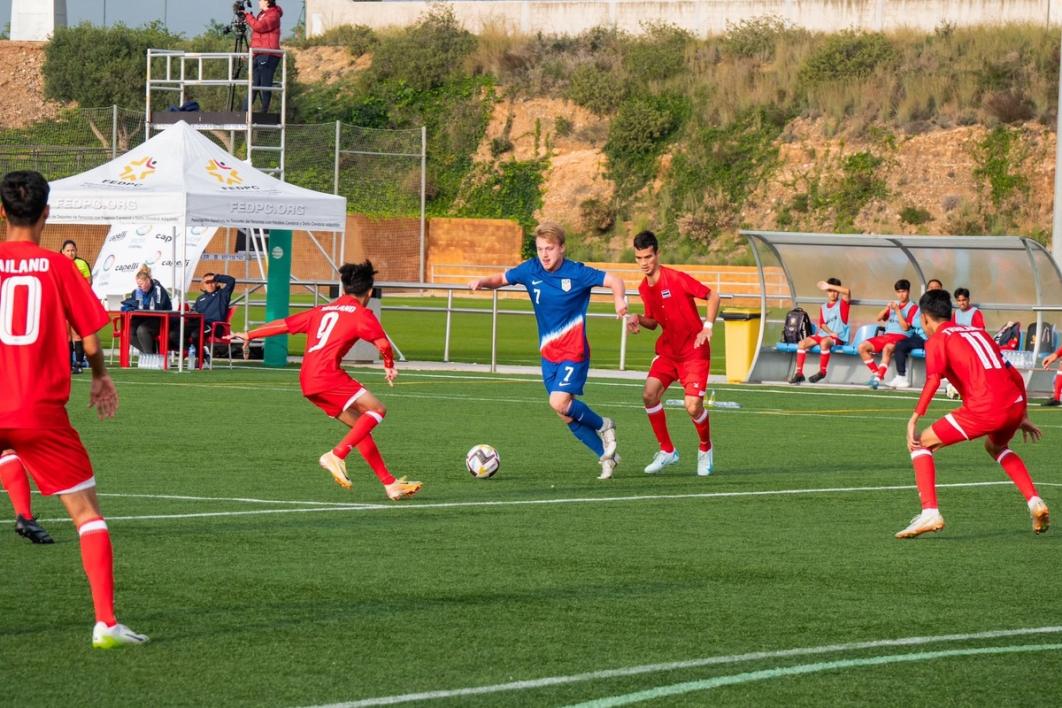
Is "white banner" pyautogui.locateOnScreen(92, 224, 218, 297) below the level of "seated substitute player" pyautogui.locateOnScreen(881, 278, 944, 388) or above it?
above

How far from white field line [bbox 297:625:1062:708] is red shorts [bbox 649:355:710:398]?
20.7 feet

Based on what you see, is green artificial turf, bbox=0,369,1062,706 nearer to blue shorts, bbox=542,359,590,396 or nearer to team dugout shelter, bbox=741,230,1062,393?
blue shorts, bbox=542,359,590,396

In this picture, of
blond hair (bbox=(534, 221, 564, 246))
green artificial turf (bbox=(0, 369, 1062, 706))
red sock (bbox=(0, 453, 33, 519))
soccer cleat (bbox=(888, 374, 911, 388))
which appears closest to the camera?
green artificial turf (bbox=(0, 369, 1062, 706))

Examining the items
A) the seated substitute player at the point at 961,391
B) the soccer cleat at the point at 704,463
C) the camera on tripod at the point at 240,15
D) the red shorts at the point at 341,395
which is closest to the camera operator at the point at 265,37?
the camera on tripod at the point at 240,15

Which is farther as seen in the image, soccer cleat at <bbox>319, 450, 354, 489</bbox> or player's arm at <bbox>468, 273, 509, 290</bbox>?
player's arm at <bbox>468, 273, 509, 290</bbox>

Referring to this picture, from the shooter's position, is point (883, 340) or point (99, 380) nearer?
point (99, 380)

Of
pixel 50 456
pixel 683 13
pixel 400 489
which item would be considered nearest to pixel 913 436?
pixel 400 489

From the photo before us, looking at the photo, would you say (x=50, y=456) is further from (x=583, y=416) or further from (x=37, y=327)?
(x=583, y=416)

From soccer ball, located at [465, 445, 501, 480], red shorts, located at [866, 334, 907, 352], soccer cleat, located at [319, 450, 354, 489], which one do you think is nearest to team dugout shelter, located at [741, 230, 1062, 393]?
red shorts, located at [866, 334, 907, 352]

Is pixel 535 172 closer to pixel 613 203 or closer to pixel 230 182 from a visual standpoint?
pixel 613 203

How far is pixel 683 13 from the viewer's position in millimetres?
69438

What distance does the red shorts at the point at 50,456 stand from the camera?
646 cm

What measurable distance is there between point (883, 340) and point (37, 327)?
1889cm

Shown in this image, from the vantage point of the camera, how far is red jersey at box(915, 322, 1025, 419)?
32.6ft
